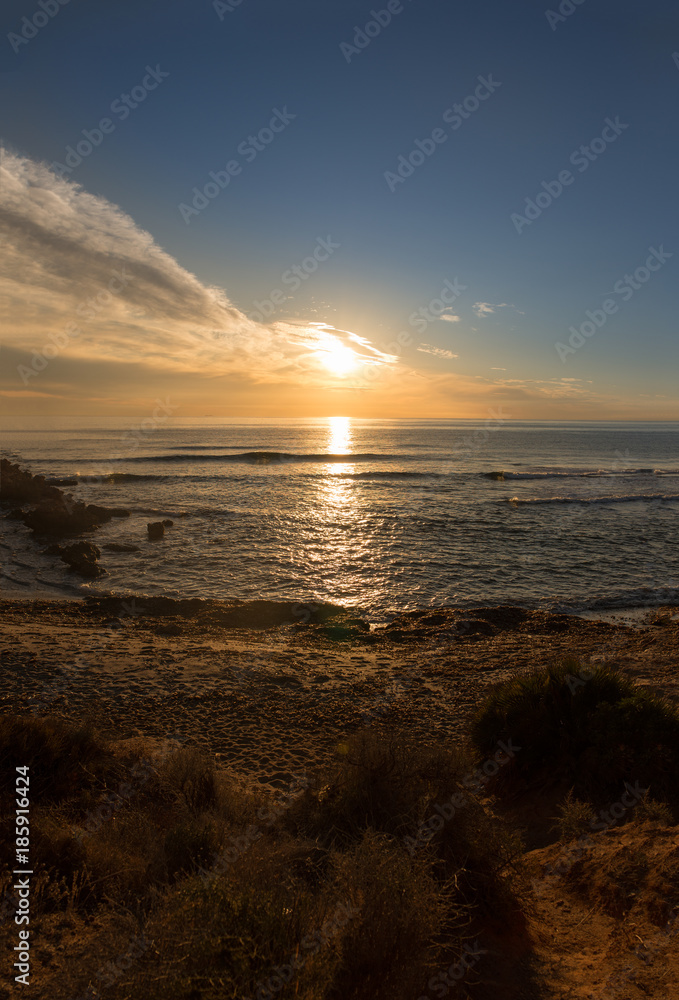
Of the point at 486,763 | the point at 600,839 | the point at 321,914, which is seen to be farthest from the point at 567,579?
the point at 321,914

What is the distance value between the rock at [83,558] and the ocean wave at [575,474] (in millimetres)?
35774

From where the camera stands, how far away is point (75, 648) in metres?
9.48

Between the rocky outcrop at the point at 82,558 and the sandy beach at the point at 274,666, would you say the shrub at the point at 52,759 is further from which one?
the rocky outcrop at the point at 82,558

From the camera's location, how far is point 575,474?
4919 cm

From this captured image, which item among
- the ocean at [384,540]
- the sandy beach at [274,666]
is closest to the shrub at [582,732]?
the sandy beach at [274,666]

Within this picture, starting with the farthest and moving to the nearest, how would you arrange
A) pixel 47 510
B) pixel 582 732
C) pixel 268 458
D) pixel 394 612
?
pixel 268 458 → pixel 47 510 → pixel 394 612 → pixel 582 732

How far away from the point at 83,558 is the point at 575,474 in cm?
4605

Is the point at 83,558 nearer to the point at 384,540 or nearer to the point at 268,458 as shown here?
the point at 384,540

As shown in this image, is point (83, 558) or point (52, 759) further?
point (83, 558)

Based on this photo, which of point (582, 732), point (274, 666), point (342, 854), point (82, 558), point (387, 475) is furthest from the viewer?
point (387, 475)

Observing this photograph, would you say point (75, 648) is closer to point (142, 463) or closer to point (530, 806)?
point (530, 806)

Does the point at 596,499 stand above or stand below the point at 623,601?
above

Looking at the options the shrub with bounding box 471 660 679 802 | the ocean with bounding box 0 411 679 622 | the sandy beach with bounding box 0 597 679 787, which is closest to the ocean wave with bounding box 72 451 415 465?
the ocean with bounding box 0 411 679 622

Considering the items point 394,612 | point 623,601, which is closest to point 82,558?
point 394,612
